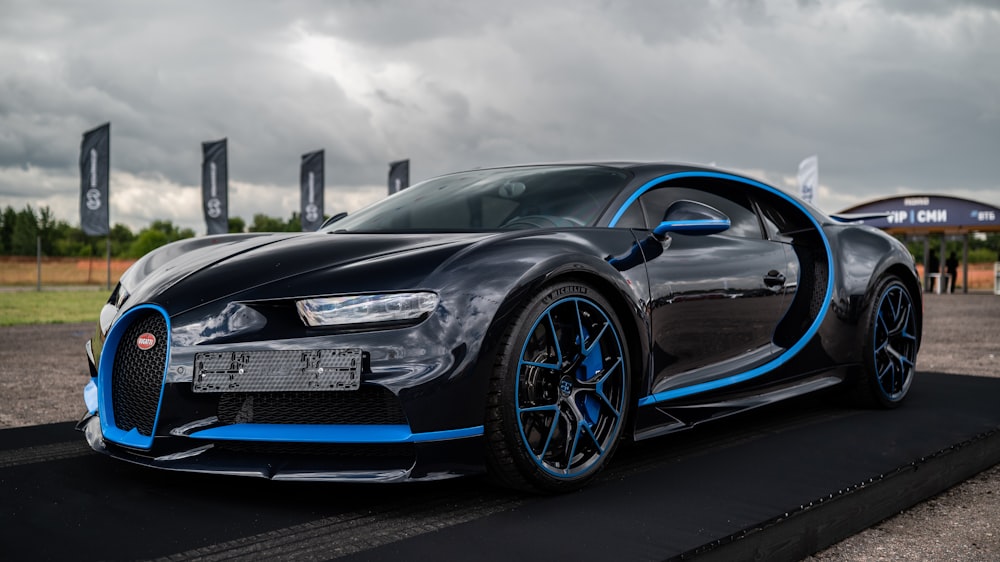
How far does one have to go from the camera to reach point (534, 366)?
8.79ft

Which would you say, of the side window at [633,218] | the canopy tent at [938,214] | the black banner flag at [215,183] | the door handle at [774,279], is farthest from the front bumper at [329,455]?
the canopy tent at [938,214]

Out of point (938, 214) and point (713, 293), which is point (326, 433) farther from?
point (938, 214)

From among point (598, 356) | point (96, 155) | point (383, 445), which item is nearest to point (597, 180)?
point (598, 356)

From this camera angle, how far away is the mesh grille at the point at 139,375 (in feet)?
8.48

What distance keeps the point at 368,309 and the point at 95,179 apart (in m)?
24.8

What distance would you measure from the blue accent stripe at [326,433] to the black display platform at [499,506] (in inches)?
8.7

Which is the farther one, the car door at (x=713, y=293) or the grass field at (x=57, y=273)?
the grass field at (x=57, y=273)

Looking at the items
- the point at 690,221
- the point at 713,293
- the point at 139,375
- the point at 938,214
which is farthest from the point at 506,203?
the point at 938,214

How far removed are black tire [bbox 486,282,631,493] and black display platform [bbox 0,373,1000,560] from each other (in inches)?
4.2

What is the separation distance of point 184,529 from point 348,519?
0.44 meters

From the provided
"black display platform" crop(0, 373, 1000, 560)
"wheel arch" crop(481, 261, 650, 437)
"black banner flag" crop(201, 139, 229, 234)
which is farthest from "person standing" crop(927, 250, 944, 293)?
"wheel arch" crop(481, 261, 650, 437)

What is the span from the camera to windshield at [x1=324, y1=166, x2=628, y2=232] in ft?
10.9

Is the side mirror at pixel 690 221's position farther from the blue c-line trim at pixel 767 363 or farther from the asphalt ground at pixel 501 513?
the asphalt ground at pixel 501 513

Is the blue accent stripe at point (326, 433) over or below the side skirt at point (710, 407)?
over
